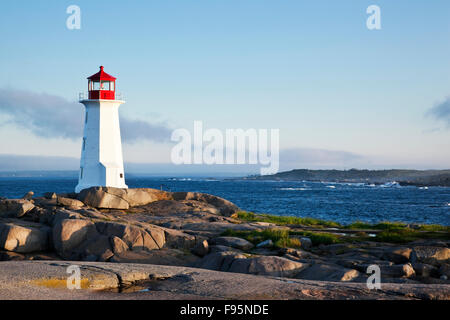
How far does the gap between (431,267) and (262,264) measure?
456 cm

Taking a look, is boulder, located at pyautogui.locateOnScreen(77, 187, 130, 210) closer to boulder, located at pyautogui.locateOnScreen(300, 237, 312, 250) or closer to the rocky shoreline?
the rocky shoreline

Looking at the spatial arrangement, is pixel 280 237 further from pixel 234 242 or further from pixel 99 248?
pixel 99 248

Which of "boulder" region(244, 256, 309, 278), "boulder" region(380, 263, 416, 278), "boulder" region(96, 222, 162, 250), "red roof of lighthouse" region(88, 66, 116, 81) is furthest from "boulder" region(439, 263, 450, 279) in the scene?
"red roof of lighthouse" region(88, 66, 116, 81)

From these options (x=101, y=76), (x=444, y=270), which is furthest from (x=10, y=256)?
(x=101, y=76)

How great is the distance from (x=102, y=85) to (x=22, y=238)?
16884mm

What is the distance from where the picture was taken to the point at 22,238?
16094 millimetres

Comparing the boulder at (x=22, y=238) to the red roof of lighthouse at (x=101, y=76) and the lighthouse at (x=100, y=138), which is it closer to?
the lighthouse at (x=100, y=138)

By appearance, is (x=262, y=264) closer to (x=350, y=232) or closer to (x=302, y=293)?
(x=302, y=293)

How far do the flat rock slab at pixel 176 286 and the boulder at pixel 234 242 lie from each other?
A: 681 cm

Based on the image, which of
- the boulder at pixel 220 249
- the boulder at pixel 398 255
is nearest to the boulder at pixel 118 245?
the boulder at pixel 220 249

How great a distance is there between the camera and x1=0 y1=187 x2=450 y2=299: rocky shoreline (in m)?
8.24

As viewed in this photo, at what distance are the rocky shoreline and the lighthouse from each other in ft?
12.6

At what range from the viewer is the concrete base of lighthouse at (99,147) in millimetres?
30328

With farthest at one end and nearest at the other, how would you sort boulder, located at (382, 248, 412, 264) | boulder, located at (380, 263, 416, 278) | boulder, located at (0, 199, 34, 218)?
boulder, located at (0, 199, 34, 218) → boulder, located at (382, 248, 412, 264) → boulder, located at (380, 263, 416, 278)
